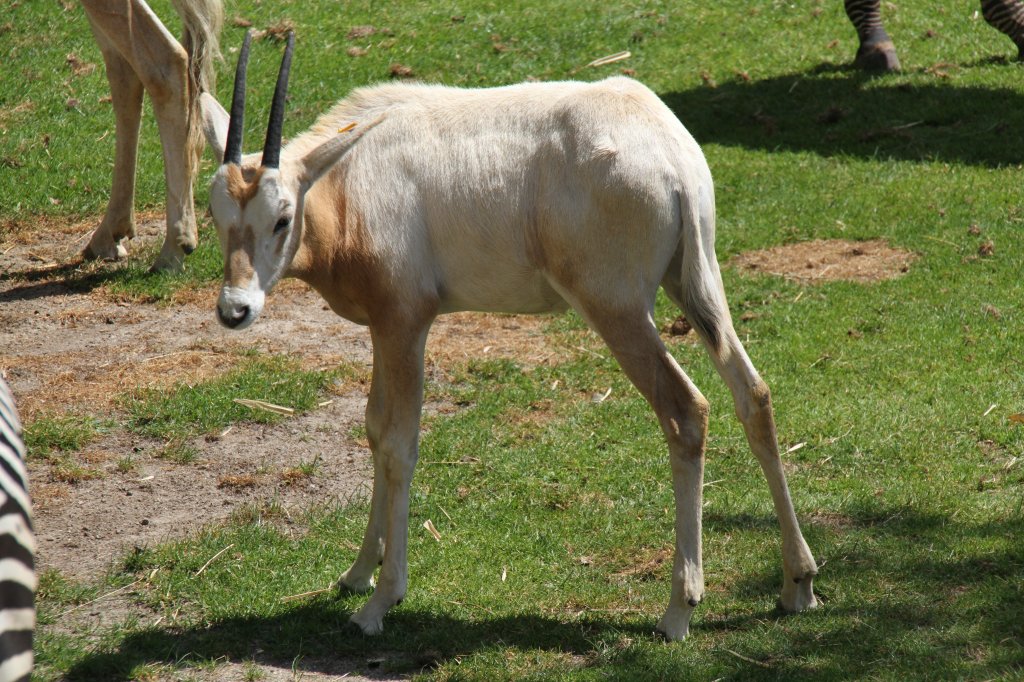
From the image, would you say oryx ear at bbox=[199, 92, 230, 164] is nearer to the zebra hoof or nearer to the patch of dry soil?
the patch of dry soil

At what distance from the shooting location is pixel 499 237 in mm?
5145

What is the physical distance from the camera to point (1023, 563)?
5309mm

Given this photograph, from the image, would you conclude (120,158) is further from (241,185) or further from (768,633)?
(768,633)

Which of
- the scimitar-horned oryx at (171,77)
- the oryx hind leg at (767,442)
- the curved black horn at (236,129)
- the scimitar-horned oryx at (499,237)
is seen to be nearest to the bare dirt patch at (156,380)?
the scimitar-horned oryx at (171,77)

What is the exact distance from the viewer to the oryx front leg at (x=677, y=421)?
496cm

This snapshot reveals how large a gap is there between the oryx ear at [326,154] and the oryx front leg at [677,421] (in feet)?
4.11

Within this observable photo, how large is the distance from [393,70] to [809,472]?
789 cm

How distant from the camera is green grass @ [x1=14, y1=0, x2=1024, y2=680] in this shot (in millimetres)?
5036

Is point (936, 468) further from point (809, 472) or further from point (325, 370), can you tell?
point (325, 370)

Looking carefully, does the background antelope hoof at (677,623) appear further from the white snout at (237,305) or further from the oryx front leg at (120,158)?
the oryx front leg at (120,158)

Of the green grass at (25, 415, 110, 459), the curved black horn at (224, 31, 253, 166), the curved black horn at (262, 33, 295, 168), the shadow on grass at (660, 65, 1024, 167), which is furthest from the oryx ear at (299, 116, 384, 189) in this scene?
the shadow on grass at (660, 65, 1024, 167)

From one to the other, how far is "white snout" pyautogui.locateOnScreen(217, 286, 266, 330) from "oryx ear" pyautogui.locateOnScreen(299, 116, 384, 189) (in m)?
0.56

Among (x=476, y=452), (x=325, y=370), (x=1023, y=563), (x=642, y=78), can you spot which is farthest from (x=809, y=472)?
(x=642, y=78)

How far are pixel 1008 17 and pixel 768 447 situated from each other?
9.59 metres
